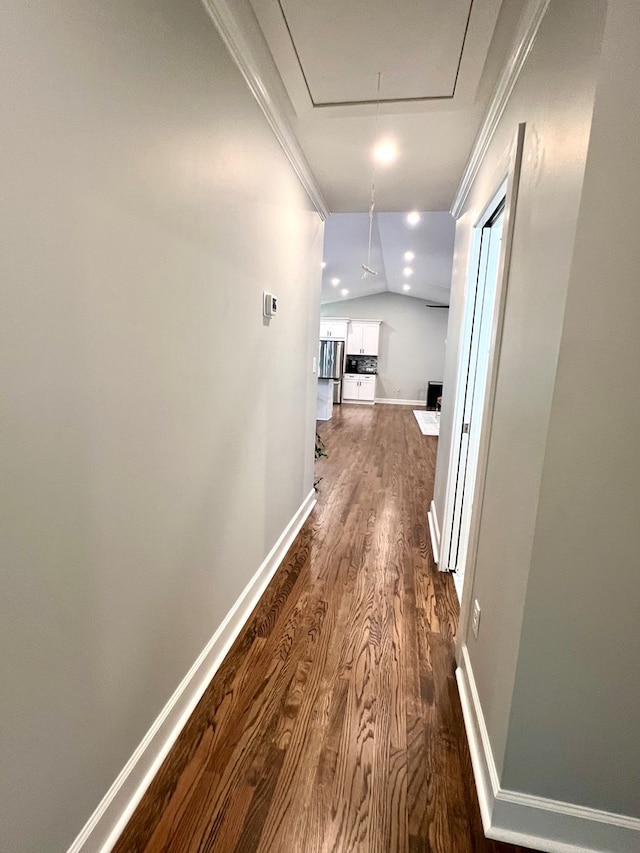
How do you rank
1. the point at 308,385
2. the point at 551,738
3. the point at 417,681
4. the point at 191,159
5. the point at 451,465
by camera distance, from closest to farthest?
the point at 551,738 → the point at 191,159 → the point at 417,681 → the point at 451,465 → the point at 308,385

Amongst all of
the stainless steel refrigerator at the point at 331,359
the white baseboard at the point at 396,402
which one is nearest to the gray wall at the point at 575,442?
the stainless steel refrigerator at the point at 331,359

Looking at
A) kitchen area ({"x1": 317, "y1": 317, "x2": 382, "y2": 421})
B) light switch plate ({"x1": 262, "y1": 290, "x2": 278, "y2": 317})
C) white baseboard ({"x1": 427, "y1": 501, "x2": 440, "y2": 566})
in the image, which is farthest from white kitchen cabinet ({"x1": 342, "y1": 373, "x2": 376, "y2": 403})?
light switch plate ({"x1": 262, "y1": 290, "x2": 278, "y2": 317})

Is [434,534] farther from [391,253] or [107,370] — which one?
[391,253]

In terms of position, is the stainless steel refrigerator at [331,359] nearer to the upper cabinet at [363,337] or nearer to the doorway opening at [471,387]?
the upper cabinet at [363,337]

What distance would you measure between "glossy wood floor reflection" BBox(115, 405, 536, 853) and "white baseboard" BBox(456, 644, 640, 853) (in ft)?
0.15

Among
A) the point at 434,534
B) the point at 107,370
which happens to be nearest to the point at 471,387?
the point at 434,534

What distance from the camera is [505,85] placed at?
149cm

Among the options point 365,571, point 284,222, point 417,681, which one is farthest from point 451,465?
point 284,222

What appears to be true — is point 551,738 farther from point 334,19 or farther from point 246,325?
point 334,19

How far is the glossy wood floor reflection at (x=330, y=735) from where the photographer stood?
1126mm

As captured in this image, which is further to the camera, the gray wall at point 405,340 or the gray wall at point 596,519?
the gray wall at point 405,340

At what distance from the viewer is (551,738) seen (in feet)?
3.50

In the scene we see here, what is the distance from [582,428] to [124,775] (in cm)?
152

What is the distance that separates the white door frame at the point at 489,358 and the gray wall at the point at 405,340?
8657 millimetres
